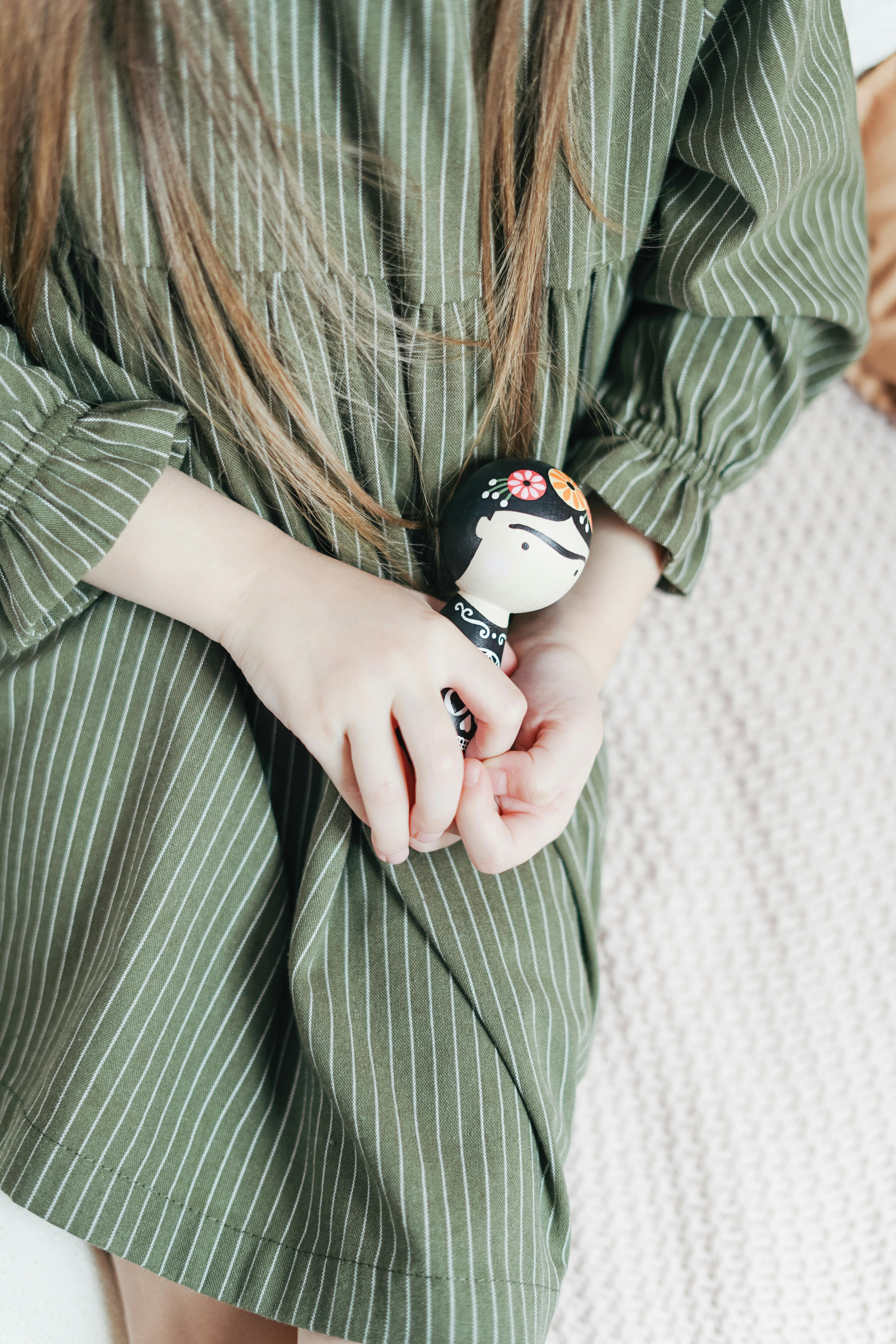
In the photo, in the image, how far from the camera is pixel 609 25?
46cm

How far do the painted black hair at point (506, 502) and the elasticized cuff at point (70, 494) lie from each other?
147mm

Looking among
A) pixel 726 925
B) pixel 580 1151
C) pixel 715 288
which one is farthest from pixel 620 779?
pixel 715 288

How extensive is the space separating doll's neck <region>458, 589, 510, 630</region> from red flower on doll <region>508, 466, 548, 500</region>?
0.18 feet

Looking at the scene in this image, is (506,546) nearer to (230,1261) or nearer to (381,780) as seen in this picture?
(381,780)

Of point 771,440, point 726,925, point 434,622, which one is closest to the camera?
point 434,622

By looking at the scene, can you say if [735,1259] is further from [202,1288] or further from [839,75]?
[839,75]

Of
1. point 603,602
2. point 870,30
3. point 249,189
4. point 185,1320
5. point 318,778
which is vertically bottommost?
point 185,1320

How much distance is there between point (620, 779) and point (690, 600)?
168 millimetres

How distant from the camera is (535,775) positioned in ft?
1.55

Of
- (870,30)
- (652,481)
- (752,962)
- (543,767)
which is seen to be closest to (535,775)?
(543,767)

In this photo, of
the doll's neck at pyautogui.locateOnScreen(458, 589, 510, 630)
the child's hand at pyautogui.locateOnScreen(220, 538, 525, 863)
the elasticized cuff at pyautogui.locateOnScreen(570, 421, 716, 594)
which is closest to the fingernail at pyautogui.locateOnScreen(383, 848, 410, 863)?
the child's hand at pyautogui.locateOnScreen(220, 538, 525, 863)

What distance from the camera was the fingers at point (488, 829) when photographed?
453 millimetres

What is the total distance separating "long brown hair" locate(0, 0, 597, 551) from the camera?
0.40 meters

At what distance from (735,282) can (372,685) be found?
0.32 meters
